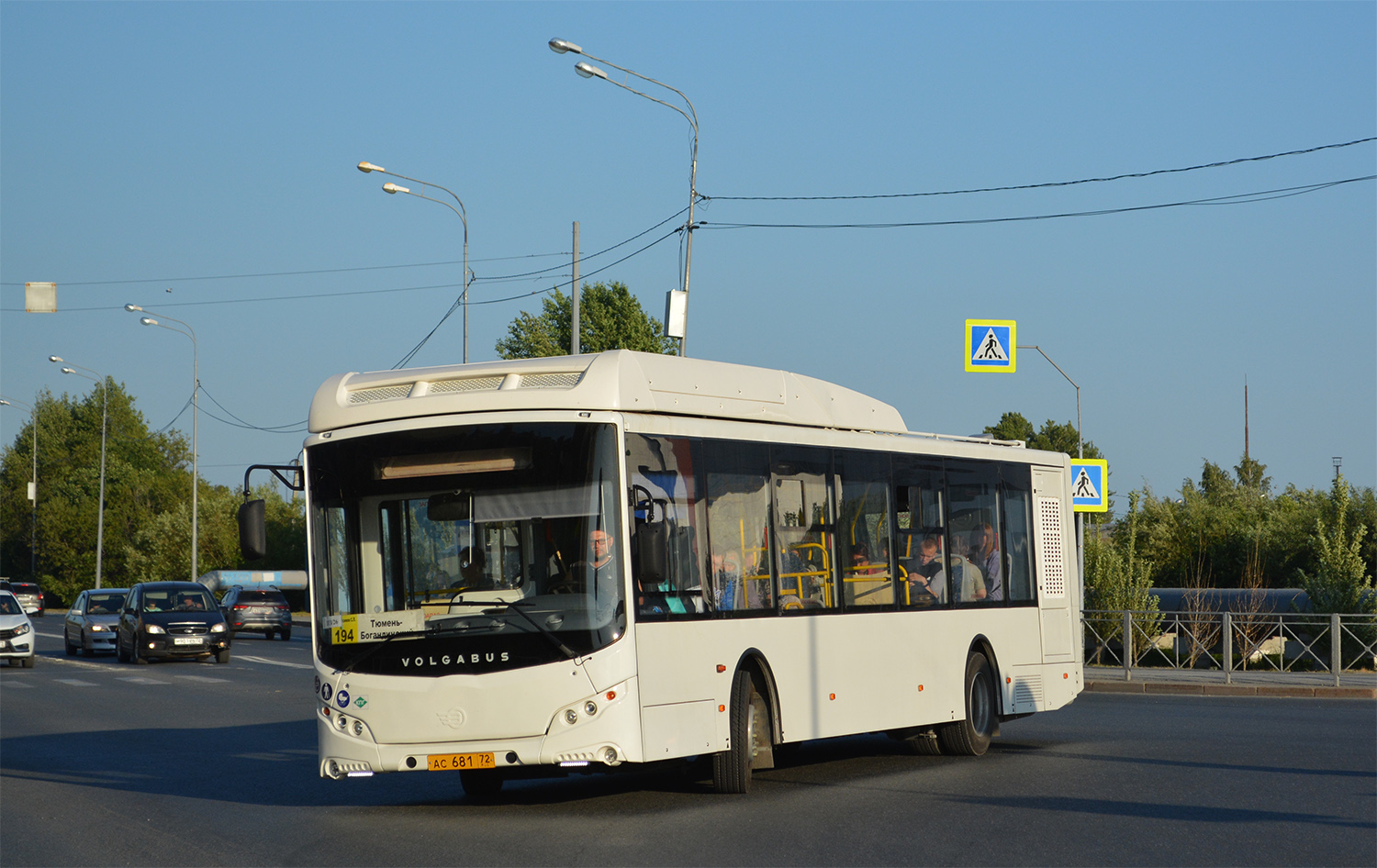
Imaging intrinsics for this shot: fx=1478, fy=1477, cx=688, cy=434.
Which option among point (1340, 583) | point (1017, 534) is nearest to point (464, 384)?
point (1017, 534)

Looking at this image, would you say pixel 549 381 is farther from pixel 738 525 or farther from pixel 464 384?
pixel 738 525

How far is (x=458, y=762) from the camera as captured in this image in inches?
384

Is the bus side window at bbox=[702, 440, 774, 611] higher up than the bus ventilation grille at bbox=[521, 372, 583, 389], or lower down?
lower down

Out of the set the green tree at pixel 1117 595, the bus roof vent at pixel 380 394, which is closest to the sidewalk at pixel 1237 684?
the green tree at pixel 1117 595

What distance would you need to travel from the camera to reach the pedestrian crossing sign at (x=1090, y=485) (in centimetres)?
2361

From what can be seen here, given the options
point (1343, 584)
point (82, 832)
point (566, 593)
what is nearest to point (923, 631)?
point (566, 593)

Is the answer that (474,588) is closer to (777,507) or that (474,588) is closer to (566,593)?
(566,593)

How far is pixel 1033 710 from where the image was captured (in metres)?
14.9

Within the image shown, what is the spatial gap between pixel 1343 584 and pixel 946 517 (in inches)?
569

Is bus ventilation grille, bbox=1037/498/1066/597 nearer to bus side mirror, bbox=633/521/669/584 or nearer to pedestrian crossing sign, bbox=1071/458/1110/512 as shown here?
bus side mirror, bbox=633/521/669/584

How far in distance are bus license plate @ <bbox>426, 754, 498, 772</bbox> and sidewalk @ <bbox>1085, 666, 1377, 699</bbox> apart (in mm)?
14716

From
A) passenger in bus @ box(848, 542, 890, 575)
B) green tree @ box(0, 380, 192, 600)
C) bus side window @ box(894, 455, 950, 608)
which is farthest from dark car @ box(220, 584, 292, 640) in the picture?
green tree @ box(0, 380, 192, 600)

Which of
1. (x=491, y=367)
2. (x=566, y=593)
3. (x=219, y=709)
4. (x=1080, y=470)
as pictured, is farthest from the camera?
(x=1080, y=470)

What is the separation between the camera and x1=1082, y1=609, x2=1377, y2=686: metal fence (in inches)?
938
